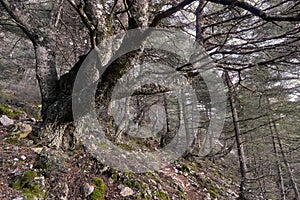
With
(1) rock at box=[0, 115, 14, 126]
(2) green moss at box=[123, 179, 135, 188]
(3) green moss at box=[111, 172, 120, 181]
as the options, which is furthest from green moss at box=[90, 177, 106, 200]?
(1) rock at box=[0, 115, 14, 126]

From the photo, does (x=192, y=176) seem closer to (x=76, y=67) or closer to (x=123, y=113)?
(x=123, y=113)

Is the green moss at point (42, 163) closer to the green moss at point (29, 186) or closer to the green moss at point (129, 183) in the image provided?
the green moss at point (29, 186)

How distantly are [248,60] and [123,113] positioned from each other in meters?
3.92

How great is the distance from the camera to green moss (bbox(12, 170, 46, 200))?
5.97ft

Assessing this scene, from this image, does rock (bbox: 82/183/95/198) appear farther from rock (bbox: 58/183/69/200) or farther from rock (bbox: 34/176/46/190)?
rock (bbox: 34/176/46/190)

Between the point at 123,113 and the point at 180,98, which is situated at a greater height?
the point at 180,98

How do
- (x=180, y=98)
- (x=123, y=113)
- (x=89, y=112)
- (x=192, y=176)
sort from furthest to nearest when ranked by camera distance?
(x=180, y=98), (x=123, y=113), (x=192, y=176), (x=89, y=112)

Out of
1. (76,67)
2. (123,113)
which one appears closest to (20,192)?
(76,67)

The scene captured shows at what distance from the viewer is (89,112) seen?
2576 mm

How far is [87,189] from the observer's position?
2252mm

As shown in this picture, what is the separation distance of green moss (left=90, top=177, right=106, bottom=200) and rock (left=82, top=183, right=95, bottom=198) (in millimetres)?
42

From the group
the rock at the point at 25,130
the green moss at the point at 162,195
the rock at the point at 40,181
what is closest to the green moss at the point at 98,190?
the rock at the point at 40,181

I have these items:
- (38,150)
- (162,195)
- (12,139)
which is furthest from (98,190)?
(12,139)

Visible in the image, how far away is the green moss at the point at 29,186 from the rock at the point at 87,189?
0.44 m
